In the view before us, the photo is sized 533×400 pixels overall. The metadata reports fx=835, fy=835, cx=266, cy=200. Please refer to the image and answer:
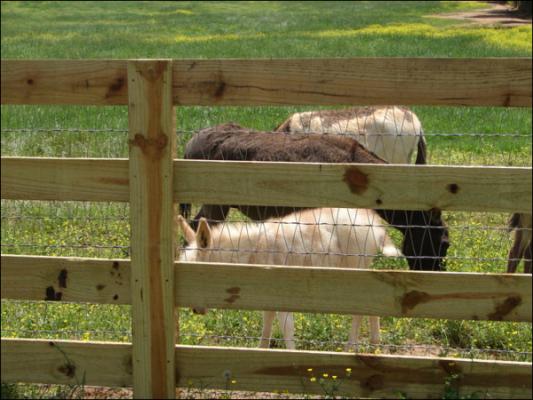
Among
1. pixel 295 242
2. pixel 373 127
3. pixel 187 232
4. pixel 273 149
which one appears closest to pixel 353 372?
pixel 295 242

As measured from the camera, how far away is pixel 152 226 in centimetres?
427

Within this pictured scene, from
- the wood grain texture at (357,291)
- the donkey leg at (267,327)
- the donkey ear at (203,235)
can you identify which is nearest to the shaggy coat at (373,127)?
the donkey ear at (203,235)

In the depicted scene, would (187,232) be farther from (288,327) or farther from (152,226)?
(152,226)

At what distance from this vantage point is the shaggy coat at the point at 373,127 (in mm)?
9828

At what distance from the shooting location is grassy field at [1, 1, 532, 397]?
6098mm

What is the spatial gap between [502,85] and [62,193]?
228cm

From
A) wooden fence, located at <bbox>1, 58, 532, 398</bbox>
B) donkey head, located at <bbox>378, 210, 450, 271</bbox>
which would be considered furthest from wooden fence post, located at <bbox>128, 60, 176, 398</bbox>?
donkey head, located at <bbox>378, 210, 450, 271</bbox>

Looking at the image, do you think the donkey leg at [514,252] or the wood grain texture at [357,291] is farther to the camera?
the donkey leg at [514,252]

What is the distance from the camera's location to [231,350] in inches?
175

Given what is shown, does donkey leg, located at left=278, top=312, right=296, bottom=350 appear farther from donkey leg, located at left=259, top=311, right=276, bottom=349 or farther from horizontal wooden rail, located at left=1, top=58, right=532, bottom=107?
horizontal wooden rail, located at left=1, top=58, right=532, bottom=107

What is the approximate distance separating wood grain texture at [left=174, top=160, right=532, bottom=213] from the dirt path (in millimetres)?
33034

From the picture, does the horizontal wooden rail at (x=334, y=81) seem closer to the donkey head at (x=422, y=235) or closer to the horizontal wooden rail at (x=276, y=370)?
the horizontal wooden rail at (x=276, y=370)

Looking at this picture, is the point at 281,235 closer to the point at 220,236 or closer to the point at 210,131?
the point at 220,236

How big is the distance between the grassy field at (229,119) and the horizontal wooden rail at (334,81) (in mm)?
537
